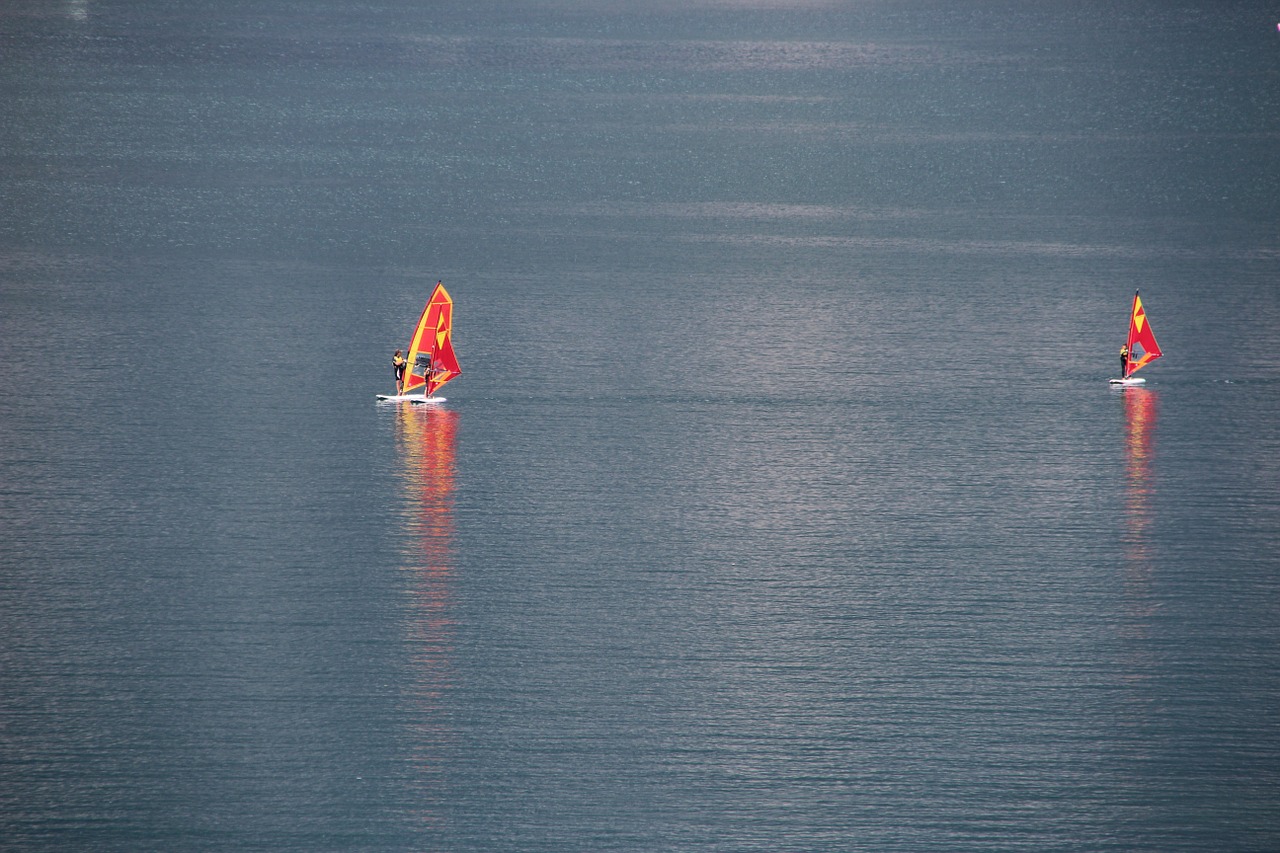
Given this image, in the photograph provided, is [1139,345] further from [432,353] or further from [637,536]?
[432,353]

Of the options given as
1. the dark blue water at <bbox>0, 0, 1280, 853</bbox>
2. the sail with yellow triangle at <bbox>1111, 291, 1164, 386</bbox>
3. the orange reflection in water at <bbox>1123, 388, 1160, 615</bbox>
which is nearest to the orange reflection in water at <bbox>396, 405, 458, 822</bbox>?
the dark blue water at <bbox>0, 0, 1280, 853</bbox>

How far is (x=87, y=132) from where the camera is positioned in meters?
161

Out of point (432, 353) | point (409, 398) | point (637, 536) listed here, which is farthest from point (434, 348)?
point (637, 536)

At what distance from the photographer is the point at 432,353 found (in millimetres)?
74125

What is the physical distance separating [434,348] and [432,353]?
34 centimetres

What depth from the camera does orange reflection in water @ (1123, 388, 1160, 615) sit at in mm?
57188

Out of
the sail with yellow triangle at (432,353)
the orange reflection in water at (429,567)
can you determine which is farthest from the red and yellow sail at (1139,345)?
the orange reflection in water at (429,567)

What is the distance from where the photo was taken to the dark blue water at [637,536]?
44031mm

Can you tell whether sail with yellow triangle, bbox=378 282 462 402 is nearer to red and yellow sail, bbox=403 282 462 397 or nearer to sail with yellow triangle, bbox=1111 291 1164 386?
red and yellow sail, bbox=403 282 462 397

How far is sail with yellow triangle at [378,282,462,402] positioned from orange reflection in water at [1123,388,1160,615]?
1132 inches

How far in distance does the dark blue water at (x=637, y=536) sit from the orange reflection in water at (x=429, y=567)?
0.18m

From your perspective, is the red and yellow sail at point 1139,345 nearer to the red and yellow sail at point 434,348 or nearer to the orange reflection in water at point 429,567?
the red and yellow sail at point 434,348

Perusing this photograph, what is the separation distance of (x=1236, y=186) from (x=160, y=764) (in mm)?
118220

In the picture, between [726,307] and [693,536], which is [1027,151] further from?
[693,536]
